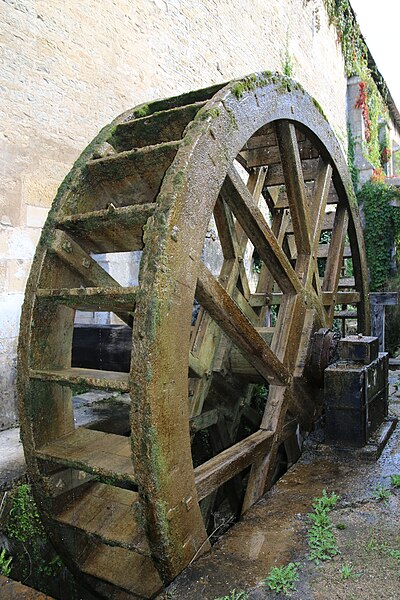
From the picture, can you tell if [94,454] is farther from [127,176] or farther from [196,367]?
[127,176]

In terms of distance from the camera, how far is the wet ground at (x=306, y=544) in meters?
1.68

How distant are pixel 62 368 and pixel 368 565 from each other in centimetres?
174

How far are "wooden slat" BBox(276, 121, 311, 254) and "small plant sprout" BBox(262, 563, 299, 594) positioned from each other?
232 cm

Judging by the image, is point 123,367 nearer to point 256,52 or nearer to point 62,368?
point 62,368

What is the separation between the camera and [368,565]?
5.89 feet

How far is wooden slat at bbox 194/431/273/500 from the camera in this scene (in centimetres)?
218

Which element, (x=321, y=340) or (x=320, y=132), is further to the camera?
(x=320, y=132)

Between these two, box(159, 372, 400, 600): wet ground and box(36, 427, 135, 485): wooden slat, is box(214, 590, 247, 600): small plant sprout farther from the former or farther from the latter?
box(36, 427, 135, 485): wooden slat

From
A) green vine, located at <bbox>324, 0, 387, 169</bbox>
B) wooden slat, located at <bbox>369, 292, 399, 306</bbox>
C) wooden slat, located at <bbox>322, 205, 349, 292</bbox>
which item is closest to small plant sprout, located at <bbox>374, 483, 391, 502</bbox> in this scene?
wooden slat, located at <bbox>322, 205, 349, 292</bbox>

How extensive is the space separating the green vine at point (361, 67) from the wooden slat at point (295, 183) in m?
11.5

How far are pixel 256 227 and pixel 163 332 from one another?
1.19m

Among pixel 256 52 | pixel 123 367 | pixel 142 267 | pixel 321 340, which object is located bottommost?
pixel 123 367

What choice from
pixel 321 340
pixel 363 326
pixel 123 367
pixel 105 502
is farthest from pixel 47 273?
pixel 363 326

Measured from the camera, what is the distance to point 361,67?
585 inches
